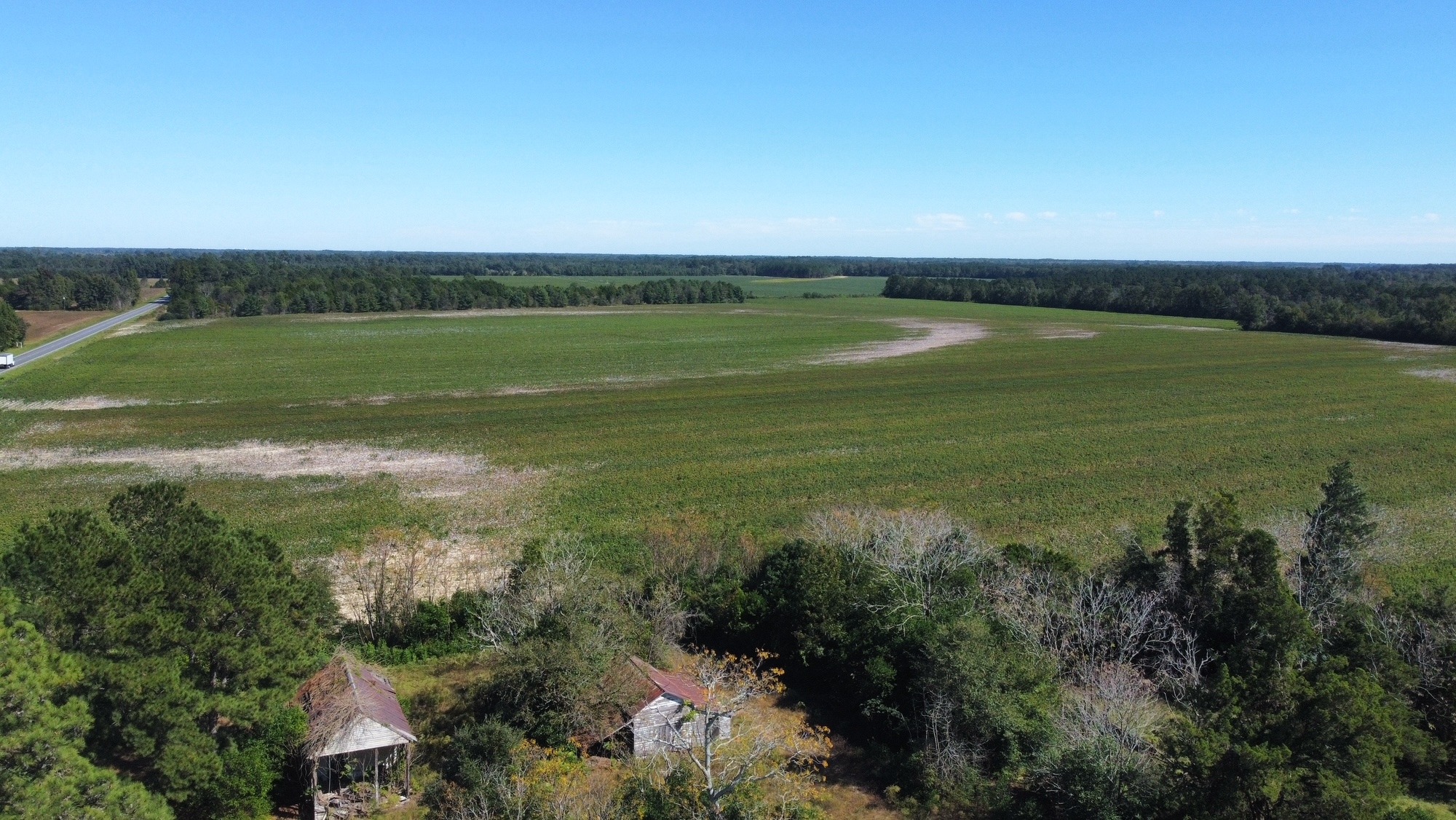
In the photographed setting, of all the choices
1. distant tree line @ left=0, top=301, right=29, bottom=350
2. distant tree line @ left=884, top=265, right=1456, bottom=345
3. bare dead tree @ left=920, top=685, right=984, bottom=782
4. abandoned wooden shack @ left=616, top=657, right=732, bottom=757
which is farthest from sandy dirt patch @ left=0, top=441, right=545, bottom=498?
distant tree line @ left=884, top=265, right=1456, bottom=345

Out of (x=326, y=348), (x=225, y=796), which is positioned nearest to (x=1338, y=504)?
(x=225, y=796)

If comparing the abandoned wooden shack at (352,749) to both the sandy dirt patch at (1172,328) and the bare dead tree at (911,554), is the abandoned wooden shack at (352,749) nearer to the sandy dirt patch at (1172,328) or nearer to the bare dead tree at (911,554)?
the bare dead tree at (911,554)

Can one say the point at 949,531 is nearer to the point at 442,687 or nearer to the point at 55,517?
the point at 442,687

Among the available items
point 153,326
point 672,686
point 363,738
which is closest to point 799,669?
point 672,686

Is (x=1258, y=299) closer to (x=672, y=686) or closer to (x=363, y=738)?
(x=672, y=686)

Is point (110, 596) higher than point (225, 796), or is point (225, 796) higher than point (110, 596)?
point (110, 596)

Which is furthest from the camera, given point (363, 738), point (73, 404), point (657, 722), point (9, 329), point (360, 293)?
point (360, 293)
